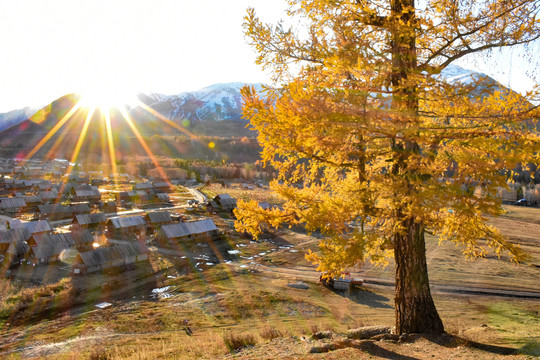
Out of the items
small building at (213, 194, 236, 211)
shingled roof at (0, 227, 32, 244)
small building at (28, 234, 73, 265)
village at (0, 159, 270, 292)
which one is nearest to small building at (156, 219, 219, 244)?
village at (0, 159, 270, 292)

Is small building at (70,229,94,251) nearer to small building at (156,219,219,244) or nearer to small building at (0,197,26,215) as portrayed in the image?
small building at (156,219,219,244)

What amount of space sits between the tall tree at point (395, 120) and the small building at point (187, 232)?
2511 cm

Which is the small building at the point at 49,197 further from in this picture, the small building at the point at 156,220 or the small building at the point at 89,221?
the small building at the point at 156,220

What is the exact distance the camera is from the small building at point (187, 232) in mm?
31766

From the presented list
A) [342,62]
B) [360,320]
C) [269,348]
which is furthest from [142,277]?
[342,62]

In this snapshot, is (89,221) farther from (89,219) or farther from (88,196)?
(88,196)

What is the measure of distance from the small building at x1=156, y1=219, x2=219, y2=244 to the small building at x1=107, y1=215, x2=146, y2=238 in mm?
2539

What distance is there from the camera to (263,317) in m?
17.2

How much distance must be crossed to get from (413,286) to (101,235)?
31.6 meters

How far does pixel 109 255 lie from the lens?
961 inches

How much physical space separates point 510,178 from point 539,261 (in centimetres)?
2728

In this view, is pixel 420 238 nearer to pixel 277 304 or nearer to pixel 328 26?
pixel 328 26

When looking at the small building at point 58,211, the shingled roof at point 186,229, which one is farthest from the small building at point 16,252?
the small building at point 58,211

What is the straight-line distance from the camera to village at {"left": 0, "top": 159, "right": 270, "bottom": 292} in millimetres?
24328
